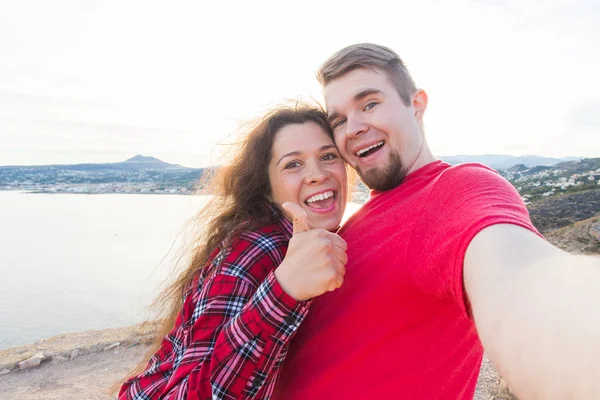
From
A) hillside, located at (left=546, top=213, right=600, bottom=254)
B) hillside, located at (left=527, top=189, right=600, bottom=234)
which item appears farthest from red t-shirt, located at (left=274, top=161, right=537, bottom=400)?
hillside, located at (left=527, top=189, right=600, bottom=234)

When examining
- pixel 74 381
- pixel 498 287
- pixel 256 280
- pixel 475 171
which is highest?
pixel 475 171

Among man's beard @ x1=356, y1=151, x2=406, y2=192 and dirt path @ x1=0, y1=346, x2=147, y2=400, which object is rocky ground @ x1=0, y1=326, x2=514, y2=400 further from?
man's beard @ x1=356, y1=151, x2=406, y2=192

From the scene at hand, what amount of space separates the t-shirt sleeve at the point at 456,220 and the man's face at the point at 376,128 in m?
0.68

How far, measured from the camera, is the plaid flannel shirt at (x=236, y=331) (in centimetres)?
150

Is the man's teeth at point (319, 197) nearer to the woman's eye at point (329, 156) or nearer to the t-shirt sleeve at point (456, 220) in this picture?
the woman's eye at point (329, 156)

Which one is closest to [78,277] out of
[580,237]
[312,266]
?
[580,237]

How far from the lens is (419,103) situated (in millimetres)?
2443

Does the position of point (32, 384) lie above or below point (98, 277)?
above

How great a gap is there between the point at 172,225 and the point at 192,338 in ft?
206

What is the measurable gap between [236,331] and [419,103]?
177cm

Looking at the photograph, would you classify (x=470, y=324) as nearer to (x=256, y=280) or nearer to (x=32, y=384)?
(x=256, y=280)

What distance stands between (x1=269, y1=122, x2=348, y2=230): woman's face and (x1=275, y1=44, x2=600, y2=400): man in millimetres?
123

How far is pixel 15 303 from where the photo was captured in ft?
66.1

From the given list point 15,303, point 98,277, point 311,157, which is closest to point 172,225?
point 98,277
